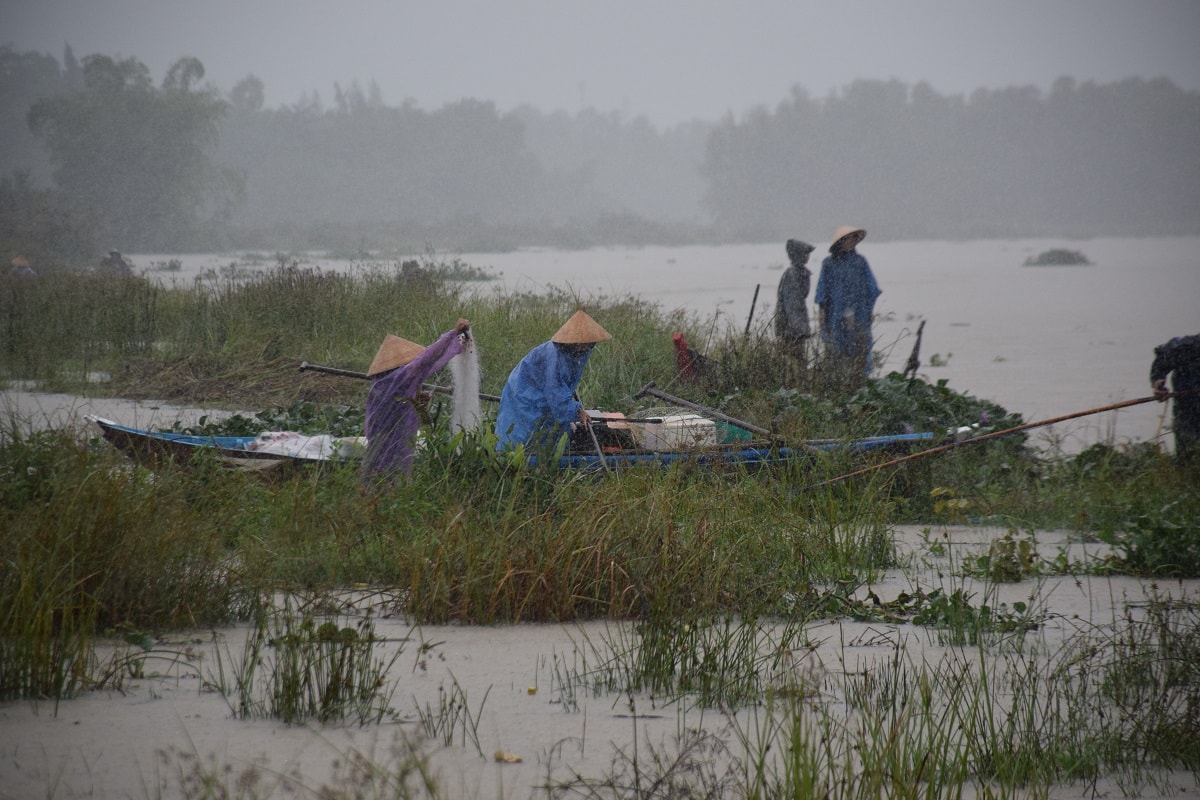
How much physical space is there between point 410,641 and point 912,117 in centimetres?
7602

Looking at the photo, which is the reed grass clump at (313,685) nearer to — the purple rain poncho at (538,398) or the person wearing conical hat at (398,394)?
the person wearing conical hat at (398,394)

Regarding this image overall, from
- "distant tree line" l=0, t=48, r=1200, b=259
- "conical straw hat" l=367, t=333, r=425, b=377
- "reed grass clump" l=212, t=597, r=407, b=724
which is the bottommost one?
"reed grass clump" l=212, t=597, r=407, b=724

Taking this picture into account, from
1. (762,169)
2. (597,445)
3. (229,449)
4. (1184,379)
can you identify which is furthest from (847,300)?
(762,169)

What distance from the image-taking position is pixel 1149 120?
69.1 metres

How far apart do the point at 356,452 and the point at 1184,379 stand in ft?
19.1

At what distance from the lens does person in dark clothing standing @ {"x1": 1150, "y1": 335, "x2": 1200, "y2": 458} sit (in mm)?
7727

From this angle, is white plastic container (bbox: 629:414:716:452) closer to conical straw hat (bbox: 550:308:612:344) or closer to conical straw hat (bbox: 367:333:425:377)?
conical straw hat (bbox: 550:308:612:344)

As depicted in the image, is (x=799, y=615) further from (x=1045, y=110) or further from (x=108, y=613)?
(x=1045, y=110)

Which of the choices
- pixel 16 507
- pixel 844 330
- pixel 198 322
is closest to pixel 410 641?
Answer: pixel 16 507

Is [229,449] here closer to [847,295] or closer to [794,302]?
[794,302]

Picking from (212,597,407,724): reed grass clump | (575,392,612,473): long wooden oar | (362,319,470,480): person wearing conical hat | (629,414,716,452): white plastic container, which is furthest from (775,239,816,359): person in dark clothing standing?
(212,597,407,724): reed grass clump

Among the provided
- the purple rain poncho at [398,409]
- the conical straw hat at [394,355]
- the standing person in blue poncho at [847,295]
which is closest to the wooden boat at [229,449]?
the purple rain poncho at [398,409]

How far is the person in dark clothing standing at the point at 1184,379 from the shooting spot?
773cm

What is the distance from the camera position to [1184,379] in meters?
7.87
